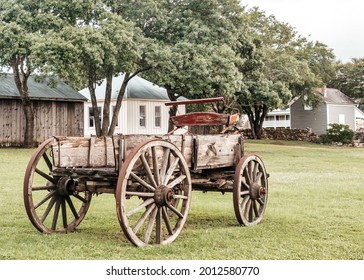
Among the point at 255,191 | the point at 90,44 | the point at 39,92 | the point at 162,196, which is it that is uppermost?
the point at 90,44

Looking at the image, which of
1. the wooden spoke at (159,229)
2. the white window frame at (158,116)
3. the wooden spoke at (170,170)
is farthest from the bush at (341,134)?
the wooden spoke at (159,229)

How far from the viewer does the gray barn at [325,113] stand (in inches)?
2184

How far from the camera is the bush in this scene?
44719 millimetres

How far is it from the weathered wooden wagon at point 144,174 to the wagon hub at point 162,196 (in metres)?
0.01

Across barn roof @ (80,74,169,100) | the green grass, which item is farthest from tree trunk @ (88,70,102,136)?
the green grass

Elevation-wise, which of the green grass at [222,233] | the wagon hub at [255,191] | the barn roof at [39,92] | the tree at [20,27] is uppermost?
the tree at [20,27]

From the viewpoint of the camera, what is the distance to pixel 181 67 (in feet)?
86.2

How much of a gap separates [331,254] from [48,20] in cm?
2153

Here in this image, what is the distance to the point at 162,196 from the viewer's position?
6.73 metres

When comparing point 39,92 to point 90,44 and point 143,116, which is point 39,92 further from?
point 143,116

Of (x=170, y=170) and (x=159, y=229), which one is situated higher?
(x=170, y=170)

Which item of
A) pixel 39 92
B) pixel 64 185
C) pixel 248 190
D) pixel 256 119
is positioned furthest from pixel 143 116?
pixel 64 185

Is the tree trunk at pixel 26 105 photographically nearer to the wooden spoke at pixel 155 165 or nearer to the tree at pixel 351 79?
the wooden spoke at pixel 155 165

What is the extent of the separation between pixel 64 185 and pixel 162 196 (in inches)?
59.6
